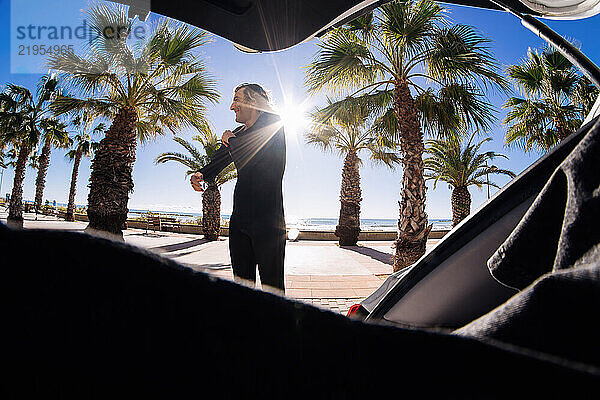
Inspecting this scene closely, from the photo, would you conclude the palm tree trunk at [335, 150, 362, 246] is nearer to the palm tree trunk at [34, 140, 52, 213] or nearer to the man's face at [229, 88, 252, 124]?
the man's face at [229, 88, 252, 124]

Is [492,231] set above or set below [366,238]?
above

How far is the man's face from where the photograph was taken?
82.1 inches

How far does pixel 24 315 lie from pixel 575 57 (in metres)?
1.17

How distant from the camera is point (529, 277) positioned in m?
0.43

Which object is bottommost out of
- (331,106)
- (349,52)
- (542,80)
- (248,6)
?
(248,6)

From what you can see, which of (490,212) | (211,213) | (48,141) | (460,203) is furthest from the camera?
(48,141)

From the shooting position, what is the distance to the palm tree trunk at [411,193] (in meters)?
5.69

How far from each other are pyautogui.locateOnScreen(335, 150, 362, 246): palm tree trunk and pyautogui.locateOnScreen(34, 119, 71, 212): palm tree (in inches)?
694

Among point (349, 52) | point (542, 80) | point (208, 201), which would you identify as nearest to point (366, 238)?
point (208, 201)

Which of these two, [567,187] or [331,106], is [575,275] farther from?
[331,106]

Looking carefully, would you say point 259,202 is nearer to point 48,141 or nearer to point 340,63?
point 340,63

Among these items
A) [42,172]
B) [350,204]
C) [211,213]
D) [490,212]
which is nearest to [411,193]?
[490,212]

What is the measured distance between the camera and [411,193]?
588 centimetres

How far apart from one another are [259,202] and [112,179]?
7006 mm
